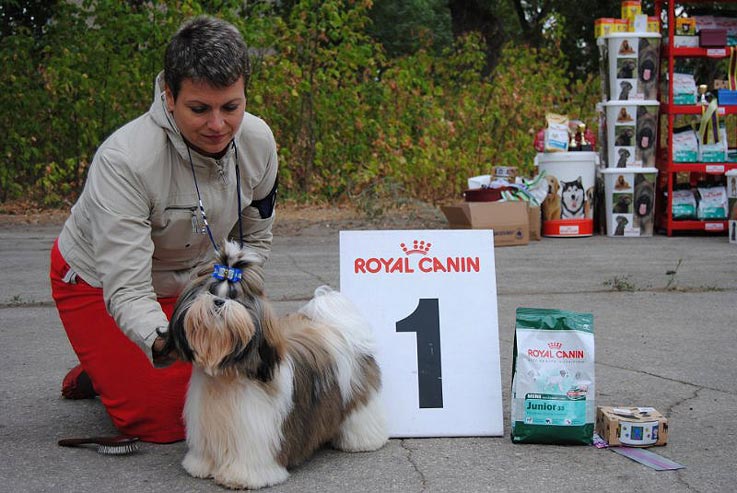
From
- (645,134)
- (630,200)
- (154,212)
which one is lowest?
(630,200)

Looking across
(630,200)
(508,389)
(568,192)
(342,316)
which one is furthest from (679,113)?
(342,316)

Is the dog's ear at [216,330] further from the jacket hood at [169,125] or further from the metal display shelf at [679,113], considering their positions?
the metal display shelf at [679,113]

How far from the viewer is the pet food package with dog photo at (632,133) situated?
855 centimetres

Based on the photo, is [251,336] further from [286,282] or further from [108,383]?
[286,282]

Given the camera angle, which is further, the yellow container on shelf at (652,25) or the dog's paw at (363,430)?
the yellow container on shelf at (652,25)

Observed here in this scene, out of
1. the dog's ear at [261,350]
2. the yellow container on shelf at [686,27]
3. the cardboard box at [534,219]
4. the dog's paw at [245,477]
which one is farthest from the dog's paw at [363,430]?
the yellow container on shelf at [686,27]

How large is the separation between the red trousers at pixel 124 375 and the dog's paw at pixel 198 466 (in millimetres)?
354

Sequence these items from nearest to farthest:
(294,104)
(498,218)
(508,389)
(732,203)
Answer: (508,389) → (498,218) → (732,203) → (294,104)

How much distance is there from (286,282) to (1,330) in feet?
6.35

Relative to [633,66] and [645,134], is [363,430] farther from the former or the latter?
[633,66]

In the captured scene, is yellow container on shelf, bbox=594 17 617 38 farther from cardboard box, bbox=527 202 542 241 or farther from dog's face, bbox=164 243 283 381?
dog's face, bbox=164 243 283 381

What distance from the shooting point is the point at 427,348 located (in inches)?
131

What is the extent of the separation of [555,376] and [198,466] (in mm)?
1212

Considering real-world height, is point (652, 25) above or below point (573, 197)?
above
